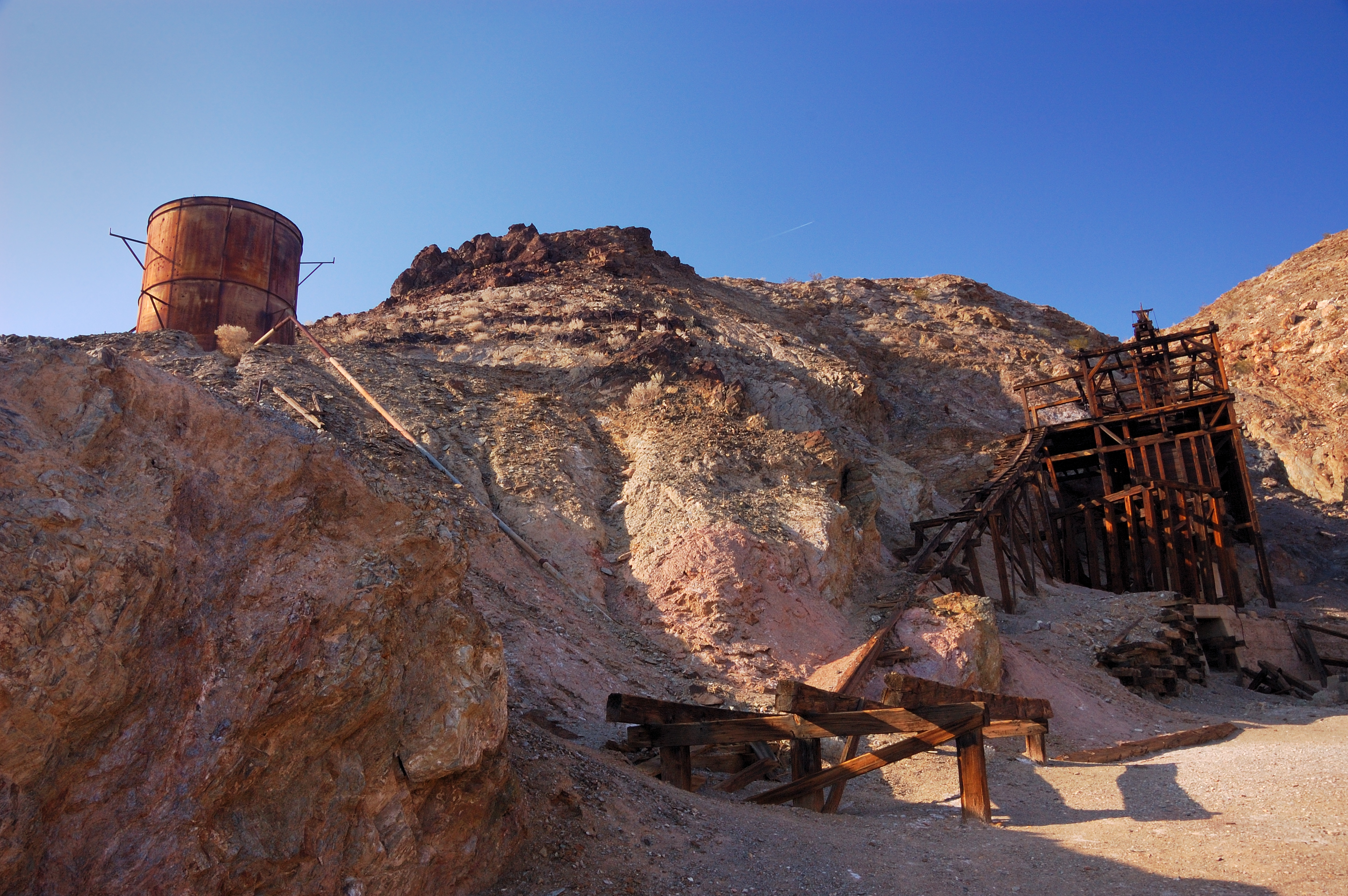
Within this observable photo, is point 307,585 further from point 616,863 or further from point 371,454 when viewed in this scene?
point 371,454

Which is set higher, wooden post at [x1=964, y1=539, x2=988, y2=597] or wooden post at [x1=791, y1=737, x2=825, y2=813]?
wooden post at [x1=964, y1=539, x2=988, y2=597]

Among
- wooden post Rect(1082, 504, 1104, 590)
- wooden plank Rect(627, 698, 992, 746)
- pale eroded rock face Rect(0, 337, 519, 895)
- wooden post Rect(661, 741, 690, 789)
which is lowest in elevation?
wooden post Rect(661, 741, 690, 789)

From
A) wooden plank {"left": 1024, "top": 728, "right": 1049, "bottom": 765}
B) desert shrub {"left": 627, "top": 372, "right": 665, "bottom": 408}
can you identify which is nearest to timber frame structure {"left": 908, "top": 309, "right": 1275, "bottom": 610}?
desert shrub {"left": 627, "top": 372, "right": 665, "bottom": 408}

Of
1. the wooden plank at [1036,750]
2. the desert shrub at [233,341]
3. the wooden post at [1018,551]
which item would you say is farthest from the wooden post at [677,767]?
the desert shrub at [233,341]

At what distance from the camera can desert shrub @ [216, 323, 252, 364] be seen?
16.9 metres

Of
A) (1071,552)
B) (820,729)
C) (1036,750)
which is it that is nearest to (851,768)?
(820,729)

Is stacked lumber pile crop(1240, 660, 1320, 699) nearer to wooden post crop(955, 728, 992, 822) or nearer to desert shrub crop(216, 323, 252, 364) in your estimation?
wooden post crop(955, 728, 992, 822)

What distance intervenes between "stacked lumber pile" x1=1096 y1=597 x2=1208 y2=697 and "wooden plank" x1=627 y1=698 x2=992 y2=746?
27.0 feet

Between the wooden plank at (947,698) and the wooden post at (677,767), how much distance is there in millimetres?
1844

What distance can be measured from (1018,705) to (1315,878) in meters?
3.87

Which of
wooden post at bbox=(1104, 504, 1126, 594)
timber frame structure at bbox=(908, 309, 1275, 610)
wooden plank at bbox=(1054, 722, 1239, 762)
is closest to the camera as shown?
wooden plank at bbox=(1054, 722, 1239, 762)

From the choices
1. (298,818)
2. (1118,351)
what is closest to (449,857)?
(298,818)

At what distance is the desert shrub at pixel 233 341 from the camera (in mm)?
16875

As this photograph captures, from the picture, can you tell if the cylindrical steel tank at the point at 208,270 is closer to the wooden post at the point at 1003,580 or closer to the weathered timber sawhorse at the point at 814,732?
the weathered timber sawhorse at the point at 814,732
